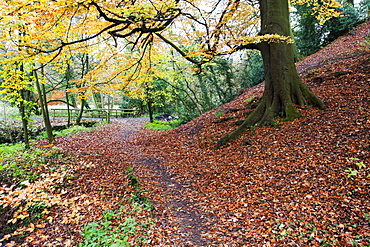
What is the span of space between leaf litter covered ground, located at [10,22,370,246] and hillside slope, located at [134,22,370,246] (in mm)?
16

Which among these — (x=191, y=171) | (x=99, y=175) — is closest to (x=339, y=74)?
(x=191, y=171)

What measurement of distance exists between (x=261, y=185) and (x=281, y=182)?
1.38 ft

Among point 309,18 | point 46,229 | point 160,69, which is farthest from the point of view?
point 309,18

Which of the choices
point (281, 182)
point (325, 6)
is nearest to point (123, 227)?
point (281, 182)

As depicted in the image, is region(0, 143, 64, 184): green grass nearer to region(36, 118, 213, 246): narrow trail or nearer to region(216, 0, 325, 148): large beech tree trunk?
region(36, 118, 213, 246): narrow trail

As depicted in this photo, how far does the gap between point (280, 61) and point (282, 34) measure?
85cm

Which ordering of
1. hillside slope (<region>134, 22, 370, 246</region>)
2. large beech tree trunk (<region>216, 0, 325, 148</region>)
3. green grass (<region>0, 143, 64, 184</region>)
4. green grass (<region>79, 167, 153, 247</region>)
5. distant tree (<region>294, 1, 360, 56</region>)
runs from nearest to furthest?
hillside slope (<region>134, 22, 370, 246</region>)
green grass (<region>79, 167, 153, 247</region>)
green grass (<region>0, 143, 64, 184</region>)
large beech tree trunk (<region>216, 0, 325, 148</region>)
distant tree (<region>294, 1, 360, 56</region>)

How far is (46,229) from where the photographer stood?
414 cm

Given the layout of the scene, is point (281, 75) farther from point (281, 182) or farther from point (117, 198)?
point (117, 198)

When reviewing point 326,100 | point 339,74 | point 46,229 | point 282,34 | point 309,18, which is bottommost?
point 46,229

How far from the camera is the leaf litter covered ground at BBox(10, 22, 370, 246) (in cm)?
333

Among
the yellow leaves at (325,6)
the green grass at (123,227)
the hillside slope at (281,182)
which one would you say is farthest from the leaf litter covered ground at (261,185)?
the yellow leaves at (325,6)

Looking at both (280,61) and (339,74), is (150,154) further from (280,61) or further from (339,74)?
(339,74)

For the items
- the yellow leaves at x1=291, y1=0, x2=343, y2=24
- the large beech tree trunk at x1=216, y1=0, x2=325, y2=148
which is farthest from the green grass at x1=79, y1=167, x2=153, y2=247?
the yellow leaves at x1=291, y1=0, x2=343, y2=24
